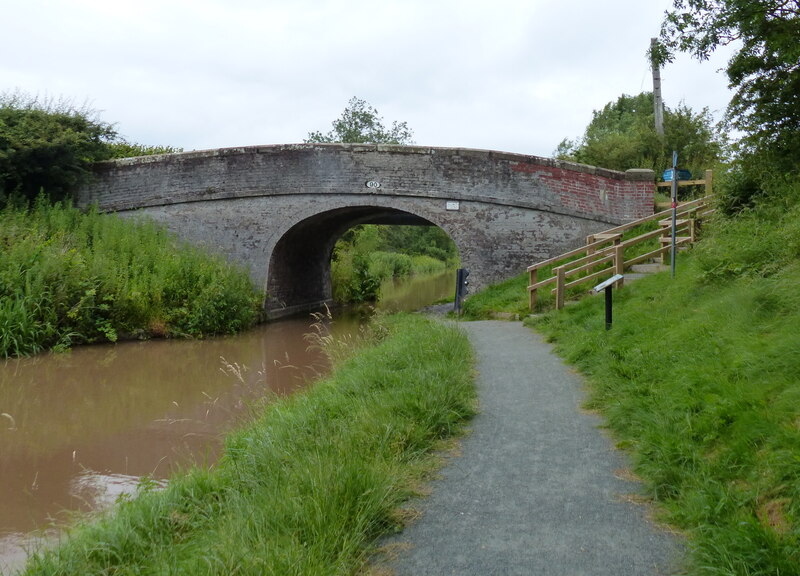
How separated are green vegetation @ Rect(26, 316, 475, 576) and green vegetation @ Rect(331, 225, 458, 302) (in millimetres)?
16229

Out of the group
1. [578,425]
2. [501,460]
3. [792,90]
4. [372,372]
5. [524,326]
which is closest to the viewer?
[501,460]

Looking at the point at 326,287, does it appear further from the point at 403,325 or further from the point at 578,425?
the point at 578,425

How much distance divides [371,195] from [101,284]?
555cm

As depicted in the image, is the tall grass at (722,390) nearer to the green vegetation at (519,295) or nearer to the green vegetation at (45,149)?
the green vegetation at (519,295)

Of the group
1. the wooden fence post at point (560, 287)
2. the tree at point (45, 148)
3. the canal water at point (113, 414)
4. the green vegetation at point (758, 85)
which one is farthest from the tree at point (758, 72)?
the tree at point (45, 148)

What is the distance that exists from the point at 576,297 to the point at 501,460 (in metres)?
7.44

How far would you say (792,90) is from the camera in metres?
8.02

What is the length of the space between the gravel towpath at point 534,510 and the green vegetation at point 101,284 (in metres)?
8.37

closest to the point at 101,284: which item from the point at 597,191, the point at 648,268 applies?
the point at 648,268

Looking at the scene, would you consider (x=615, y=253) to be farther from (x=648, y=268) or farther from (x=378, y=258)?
(x=378, y=258)

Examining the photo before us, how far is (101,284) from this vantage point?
11.8m

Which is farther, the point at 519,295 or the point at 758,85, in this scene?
the point at 519,295

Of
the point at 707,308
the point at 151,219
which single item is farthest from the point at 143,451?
the point at 151,219

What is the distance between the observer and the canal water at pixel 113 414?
4945 mm
